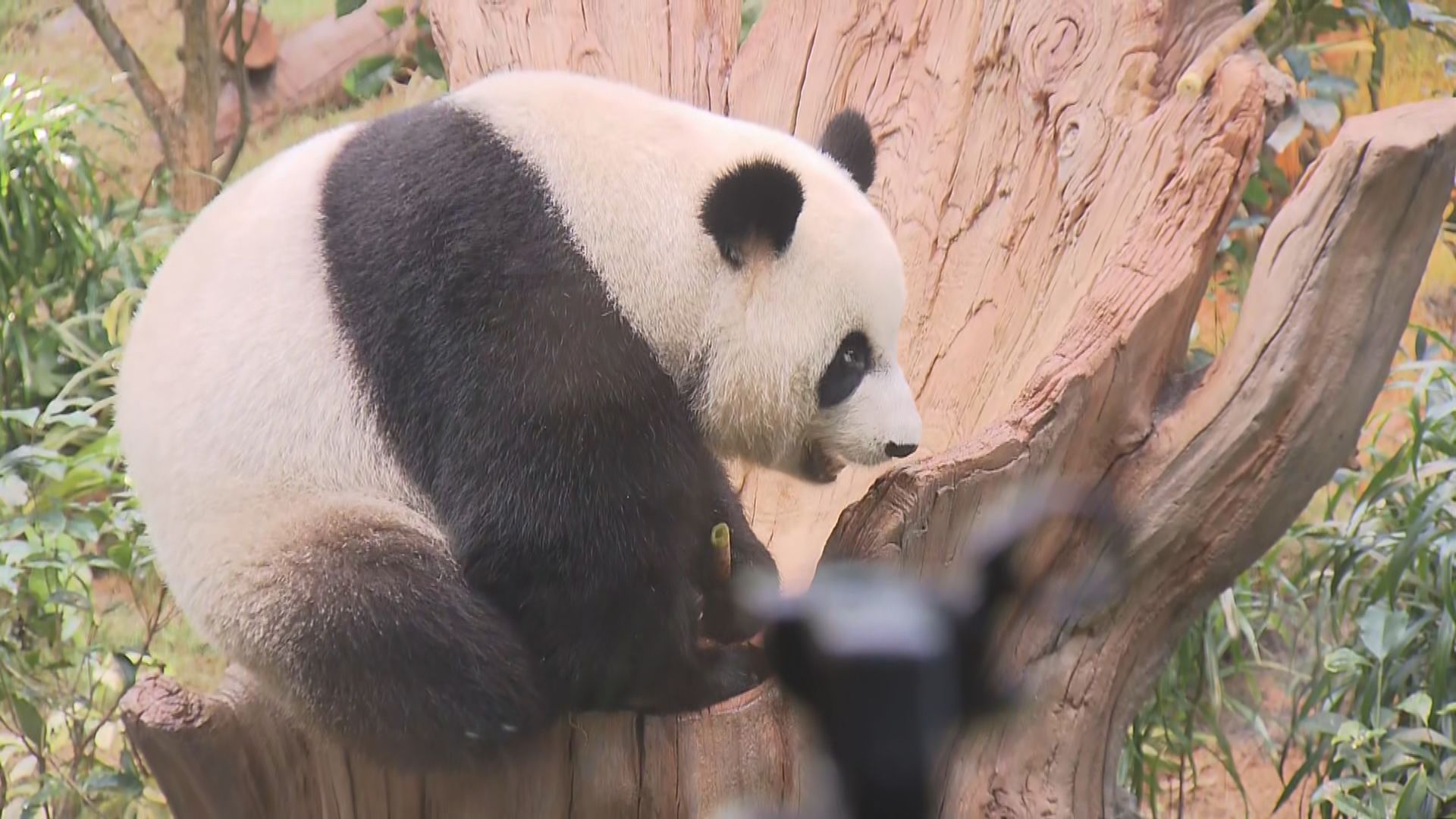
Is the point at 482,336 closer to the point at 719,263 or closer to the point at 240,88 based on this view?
the point at 719,263

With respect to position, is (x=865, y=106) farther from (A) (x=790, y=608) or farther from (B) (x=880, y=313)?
(A) (x=790, y=608)

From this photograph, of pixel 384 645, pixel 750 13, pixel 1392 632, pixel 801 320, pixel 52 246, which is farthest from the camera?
pixel 750 13

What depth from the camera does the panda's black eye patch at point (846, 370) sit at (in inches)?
79.3

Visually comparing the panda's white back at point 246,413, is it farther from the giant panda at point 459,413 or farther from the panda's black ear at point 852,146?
the panda's black ear at point 852,146

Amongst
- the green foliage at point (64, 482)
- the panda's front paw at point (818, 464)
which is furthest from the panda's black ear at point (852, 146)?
the green foliage at point (64, 482)

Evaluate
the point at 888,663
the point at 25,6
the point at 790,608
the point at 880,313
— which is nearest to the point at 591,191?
the point at 880,313

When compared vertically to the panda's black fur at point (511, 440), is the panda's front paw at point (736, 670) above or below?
below

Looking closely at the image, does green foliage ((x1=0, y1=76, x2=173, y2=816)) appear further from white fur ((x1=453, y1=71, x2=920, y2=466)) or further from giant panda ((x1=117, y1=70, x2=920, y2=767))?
white fur ((x1=453, y1=71, x2=920, y2=466))

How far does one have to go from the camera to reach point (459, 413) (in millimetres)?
1761

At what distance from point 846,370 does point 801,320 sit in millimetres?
123

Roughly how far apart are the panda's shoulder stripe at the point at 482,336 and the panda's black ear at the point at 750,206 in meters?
0.20

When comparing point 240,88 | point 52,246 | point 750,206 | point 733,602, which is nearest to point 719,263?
point 750,206

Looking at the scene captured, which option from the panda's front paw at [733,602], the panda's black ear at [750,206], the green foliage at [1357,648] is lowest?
the green foliage at [1357,648]

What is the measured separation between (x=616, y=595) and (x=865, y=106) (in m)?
1.52
